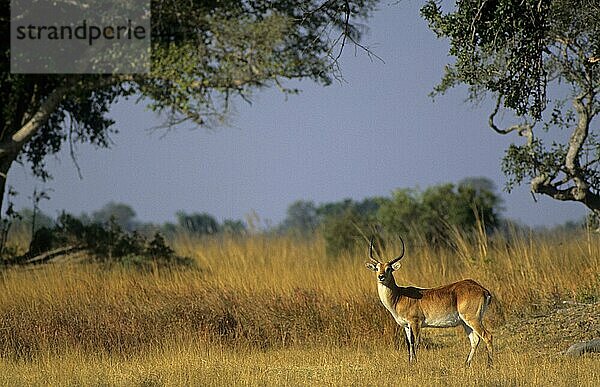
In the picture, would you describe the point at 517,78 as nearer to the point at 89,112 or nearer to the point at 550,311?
the point at 550,311

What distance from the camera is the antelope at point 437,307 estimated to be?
32.9ft

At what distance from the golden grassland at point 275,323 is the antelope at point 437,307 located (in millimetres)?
345

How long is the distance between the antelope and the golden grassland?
345 mm

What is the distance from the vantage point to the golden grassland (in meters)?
9.47

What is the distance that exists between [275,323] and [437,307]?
318cm

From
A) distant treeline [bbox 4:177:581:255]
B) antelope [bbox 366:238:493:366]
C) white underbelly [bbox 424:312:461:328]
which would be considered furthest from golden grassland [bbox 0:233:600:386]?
distant treeline [bbox 4:177:581:255]

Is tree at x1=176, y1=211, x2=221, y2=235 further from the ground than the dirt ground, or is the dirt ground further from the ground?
tree at x1=176, y1=211, x2=221, y2=235

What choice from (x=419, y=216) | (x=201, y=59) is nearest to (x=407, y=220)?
(x=419, y=216)

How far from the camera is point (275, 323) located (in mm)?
12625

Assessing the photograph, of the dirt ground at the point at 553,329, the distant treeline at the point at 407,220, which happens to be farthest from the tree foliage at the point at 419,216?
the dirt ground at the point at 553,329

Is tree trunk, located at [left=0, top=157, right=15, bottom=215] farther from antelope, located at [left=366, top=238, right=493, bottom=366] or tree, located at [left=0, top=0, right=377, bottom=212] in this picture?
antelope, located at [left=366, top=238, right=493, bottom=366]

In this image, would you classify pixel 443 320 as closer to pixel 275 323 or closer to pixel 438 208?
pixel 275 323

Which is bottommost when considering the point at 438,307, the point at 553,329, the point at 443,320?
the point at 553,329

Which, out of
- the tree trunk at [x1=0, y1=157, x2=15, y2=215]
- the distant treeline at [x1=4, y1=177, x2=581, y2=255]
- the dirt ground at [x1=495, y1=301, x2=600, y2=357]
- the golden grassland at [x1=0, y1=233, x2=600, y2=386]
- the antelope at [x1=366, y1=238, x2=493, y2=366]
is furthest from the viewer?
the distant treeline at [x1=4, y1=177, x2=581, y2=255]
